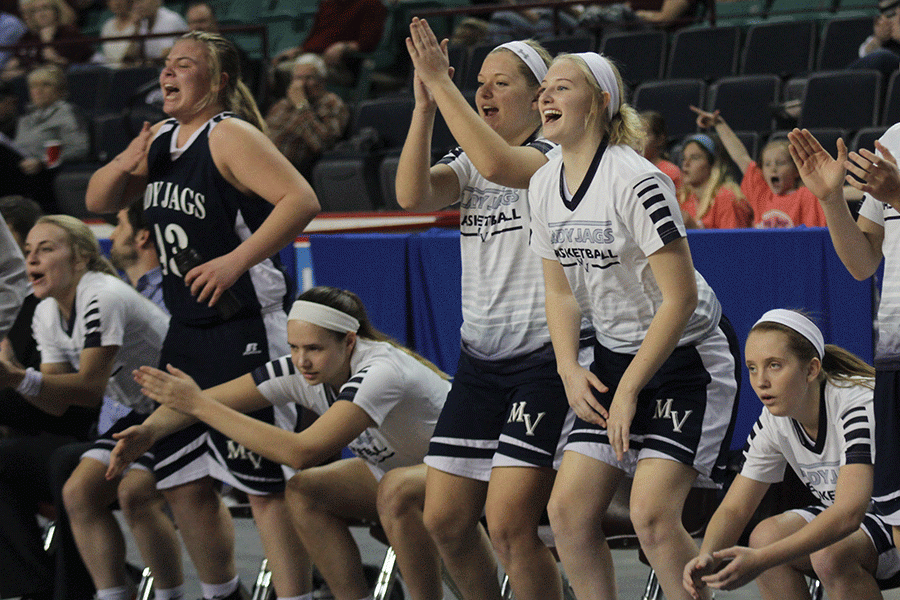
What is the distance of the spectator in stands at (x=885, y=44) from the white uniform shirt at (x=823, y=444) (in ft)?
16.1

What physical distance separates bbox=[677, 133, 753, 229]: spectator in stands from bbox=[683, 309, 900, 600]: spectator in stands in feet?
9.83

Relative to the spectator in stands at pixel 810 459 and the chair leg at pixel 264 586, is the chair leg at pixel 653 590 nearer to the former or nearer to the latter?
the spectator in stands at pixel 810 459

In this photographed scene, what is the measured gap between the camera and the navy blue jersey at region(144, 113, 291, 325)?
370 cm

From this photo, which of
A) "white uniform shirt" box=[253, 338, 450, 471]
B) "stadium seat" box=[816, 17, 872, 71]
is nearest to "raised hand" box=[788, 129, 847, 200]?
"white uniform shirt" box=[253, 338, 450, 471]

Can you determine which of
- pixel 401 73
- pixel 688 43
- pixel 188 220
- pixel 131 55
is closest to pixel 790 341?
pixel 188 220

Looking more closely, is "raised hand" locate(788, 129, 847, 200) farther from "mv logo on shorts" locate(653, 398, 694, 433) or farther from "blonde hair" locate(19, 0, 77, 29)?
"blonde hair" locate(19, 0, 77, 29)

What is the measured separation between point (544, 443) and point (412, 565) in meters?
0.64

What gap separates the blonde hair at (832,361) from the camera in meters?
3.14

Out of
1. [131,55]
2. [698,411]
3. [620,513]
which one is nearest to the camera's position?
[698,411]

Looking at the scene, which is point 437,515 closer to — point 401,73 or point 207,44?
point 207,44

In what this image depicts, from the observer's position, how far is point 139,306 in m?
4.34

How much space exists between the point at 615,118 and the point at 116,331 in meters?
2.02

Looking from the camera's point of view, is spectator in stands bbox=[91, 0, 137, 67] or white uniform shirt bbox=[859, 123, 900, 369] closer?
white uniform shirt bbox=[859, 123, 900, 369]

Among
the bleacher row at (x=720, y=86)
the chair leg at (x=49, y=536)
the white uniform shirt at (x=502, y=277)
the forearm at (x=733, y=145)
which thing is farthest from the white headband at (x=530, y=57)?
the bleacher row at (x=720, y=86)
